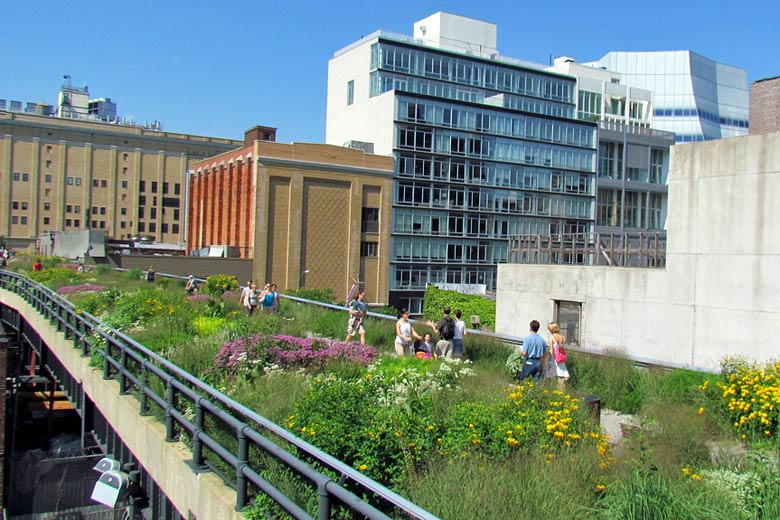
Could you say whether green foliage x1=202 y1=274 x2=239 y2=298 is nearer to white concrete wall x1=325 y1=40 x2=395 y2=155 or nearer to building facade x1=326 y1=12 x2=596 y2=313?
building facade x1=326 y1=12 x2=596 y2=313

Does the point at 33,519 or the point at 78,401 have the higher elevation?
the point at 78,401

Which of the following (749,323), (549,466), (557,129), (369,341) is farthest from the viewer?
(557,129)

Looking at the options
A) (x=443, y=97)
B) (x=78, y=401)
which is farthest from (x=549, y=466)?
(x=443, y=97)

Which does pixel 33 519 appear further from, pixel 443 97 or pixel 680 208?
pixel 443 97

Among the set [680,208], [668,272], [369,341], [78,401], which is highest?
[680,208]

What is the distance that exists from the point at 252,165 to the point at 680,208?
51674 mm

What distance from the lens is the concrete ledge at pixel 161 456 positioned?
673 cm

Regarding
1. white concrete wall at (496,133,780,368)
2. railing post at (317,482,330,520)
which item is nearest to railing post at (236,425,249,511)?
railing post at (317,482,330,520)

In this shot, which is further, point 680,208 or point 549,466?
point 680,208

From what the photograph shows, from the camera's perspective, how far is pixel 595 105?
8925 centimetres

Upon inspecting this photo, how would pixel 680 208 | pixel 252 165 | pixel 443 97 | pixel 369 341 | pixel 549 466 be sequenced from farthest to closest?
1. pixel 443 97
2. pixel 252 165
3. pixel 680 208
4. pixel 369 341
5. pixel 549 466

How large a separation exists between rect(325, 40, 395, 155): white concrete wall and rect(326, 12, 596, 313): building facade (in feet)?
0.53

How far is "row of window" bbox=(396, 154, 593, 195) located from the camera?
7600cm

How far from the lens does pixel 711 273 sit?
18.2 m
